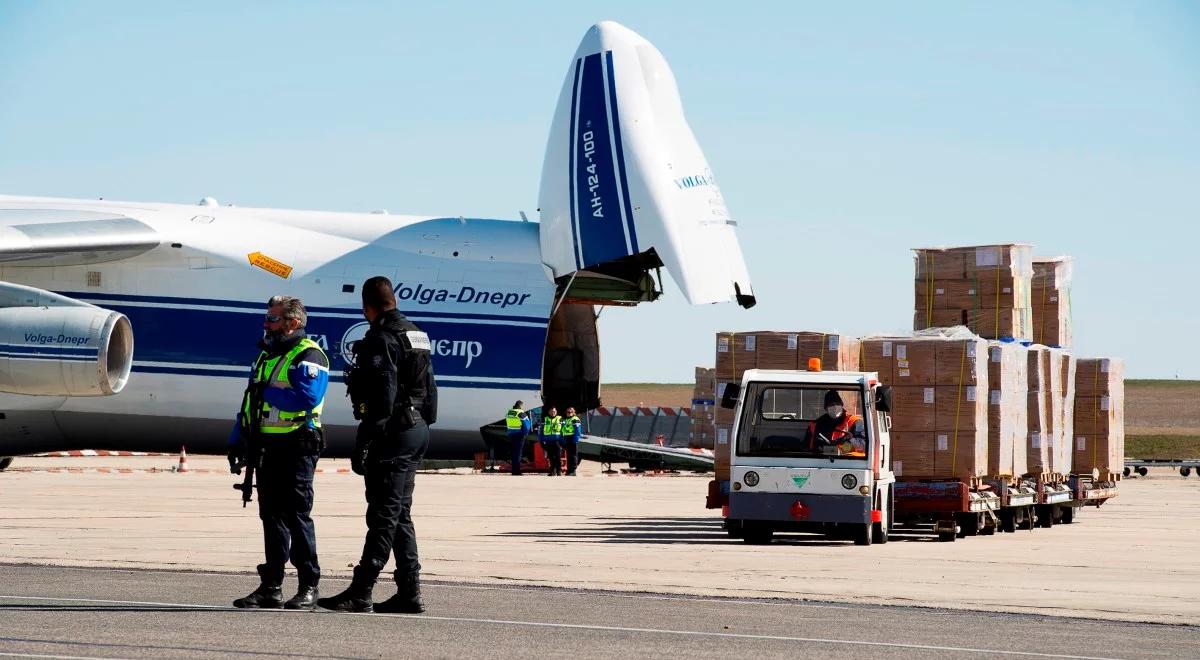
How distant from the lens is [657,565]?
45.2 feet

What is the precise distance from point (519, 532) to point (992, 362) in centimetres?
594

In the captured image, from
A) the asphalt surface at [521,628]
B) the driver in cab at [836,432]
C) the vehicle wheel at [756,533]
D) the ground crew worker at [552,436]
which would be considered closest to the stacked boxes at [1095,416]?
the driver in cab at [836,432]

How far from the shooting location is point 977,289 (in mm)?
21109

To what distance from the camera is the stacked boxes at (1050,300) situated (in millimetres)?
22703

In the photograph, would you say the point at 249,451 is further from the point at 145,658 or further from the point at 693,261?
the point at 693,261

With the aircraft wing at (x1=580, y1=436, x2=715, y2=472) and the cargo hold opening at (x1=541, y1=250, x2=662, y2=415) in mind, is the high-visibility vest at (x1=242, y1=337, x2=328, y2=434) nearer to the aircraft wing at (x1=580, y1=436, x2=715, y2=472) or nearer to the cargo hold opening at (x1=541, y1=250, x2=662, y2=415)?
the cargo hold opening at (x1=541, y1=250, x2=662, y2=415)

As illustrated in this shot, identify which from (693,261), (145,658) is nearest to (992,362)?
(693,261)

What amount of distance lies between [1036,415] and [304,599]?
13.3m

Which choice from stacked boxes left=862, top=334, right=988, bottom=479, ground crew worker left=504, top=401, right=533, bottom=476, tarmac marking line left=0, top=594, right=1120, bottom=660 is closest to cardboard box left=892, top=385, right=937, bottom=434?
stacked boxes left=862, top=334, right=988, bottom=479

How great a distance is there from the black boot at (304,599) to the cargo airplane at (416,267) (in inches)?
385

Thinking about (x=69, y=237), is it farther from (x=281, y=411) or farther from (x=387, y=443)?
(x=387, y=443)

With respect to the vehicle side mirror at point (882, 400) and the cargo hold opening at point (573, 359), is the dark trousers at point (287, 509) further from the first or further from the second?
the cargo hold opening at point (573, 359)

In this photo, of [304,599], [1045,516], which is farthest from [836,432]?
[304,599]

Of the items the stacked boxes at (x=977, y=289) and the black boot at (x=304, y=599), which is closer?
the black boot at (x=304, y=599)
